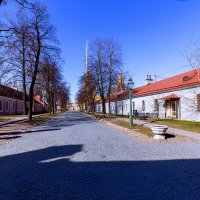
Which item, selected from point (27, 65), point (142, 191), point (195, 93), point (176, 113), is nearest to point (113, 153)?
point (142, 191)

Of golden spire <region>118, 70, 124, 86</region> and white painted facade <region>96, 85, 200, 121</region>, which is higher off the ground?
golden spire <region>118, 70, 124, 86</region>

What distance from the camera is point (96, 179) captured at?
5934 millimetres

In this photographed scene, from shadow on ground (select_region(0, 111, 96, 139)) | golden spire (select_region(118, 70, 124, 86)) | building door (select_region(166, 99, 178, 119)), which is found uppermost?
golden spire (select_region(118, 70, 124, 86))

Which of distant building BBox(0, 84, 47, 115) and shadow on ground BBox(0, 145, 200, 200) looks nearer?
shadow on ground BBox(0, 145, 200, 200)

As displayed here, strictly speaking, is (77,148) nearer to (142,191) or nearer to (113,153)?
(113,153)

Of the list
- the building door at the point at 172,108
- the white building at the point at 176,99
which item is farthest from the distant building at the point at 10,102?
the building door at the point at 172,108

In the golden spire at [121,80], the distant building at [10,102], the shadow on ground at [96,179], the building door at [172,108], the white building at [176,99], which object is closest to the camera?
the shadow on ground at [96,179]

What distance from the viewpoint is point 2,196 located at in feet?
15.8

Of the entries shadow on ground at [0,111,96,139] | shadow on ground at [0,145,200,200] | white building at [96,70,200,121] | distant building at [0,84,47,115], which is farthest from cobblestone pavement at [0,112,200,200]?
distant building at [0,84,47,115]

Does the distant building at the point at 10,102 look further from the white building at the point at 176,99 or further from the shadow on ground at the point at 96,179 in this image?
the shadow on ground at the point at 96,179

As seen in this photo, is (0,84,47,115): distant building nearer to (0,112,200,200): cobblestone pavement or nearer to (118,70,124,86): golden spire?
(118,70,124,86): golden spire

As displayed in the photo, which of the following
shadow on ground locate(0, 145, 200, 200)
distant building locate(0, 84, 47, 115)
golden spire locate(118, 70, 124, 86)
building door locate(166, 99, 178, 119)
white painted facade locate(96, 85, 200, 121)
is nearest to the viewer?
shadow on ground locate(0, 145, 200, 200)

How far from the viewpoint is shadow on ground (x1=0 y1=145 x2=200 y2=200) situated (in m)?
4.86

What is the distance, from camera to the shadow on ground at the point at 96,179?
4859 millimetres
